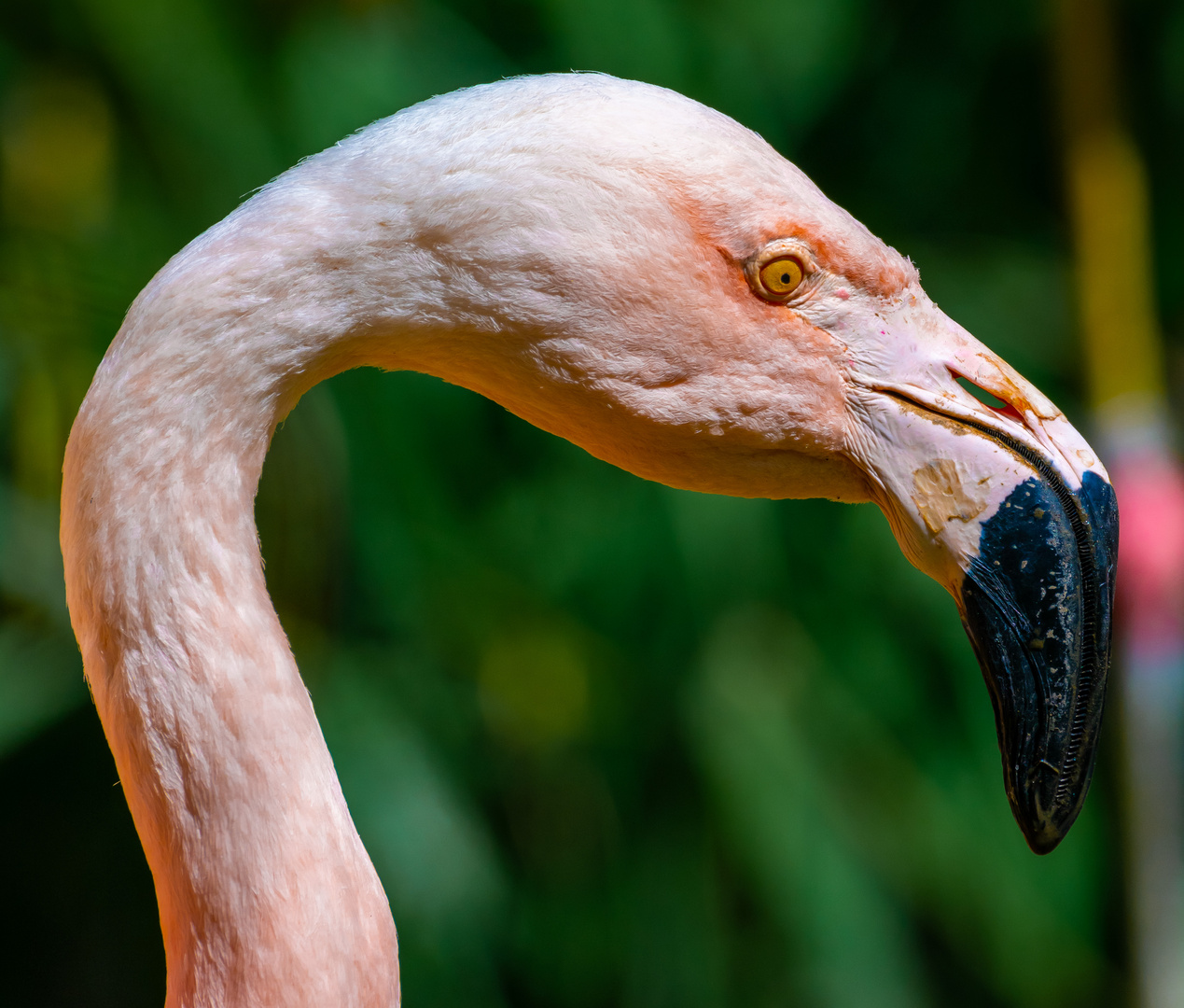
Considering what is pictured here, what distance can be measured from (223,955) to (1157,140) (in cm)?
398

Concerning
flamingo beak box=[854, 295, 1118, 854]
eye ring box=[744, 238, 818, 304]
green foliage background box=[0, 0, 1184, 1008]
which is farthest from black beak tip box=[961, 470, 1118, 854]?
green foliage background box=[0, 0, 1184, 1008]

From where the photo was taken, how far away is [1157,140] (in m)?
3.71

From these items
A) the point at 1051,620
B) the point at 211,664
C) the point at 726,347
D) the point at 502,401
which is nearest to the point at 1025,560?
the point at 1051,620

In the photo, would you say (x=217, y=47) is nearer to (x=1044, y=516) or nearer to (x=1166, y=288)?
(x=1044, y=516)

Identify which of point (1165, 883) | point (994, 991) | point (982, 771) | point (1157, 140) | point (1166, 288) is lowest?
point (994, 991)

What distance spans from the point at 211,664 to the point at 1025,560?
73 cm

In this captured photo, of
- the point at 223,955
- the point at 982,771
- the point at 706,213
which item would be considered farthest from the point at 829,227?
the point at 982,771

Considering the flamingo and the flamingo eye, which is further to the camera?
the flamingo eye

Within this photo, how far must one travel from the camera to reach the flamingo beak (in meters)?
0.98

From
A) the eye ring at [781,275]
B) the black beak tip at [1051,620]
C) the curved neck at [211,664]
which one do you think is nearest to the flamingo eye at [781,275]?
the eye ring at [781,275]

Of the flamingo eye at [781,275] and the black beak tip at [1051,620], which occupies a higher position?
the flamingo eye at [781,275]

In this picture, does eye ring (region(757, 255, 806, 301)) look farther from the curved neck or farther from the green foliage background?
the green foliage background

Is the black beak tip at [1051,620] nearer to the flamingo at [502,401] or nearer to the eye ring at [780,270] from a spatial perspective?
the flamingo at [502,401]

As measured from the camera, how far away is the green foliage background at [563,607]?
2.78 meters
